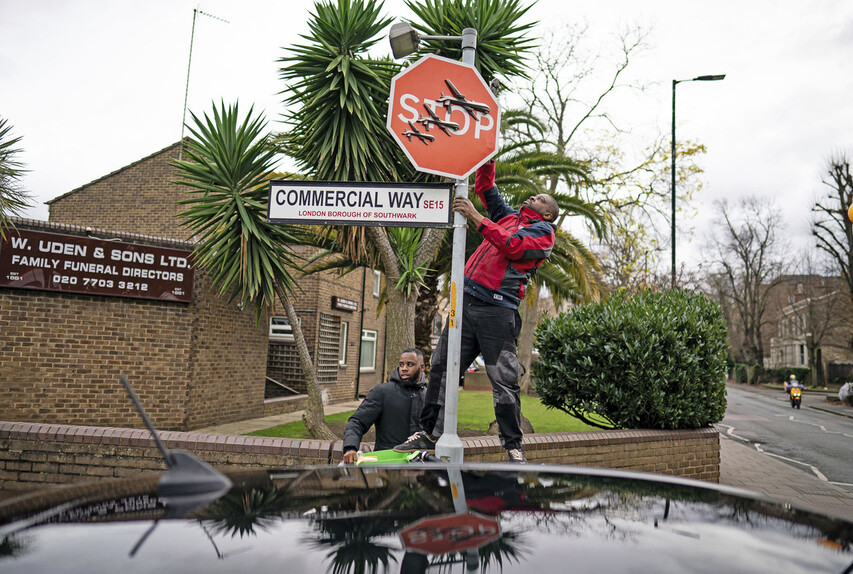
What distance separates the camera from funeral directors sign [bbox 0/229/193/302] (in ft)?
31.7

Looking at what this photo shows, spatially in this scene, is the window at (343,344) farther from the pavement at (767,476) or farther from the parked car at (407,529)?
the parked car at (407,529)

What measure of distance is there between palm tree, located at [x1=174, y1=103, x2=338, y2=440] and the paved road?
8397mm

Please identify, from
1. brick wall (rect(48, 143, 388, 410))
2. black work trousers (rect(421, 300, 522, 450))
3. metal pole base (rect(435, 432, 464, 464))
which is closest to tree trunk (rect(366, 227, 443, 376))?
black work trousers (rect(421, 300, 522, 450))

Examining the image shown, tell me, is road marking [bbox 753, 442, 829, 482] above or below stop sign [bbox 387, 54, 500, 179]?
below

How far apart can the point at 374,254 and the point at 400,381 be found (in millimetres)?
6308

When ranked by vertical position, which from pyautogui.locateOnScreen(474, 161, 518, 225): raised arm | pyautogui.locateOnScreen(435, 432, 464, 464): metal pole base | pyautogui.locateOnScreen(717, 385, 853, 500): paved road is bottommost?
pyautogui.locateOnScreen(717, 385, 853, 500): paved road

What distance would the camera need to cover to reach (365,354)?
854 inches

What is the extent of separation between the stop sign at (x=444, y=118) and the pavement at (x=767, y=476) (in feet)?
12.9

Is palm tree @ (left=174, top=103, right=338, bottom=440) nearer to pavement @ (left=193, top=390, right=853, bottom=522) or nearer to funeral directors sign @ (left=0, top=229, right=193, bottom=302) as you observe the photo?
funeral directors sign @ (left=0, top=229, right=193, bottom=302)

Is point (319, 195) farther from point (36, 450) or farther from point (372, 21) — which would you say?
point (372, 21)

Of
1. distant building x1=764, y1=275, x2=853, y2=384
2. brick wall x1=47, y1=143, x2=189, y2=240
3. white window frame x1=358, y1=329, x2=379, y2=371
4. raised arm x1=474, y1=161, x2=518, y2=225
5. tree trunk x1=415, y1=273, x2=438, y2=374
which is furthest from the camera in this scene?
distant building x1=764, y1=275, x2=853, y2=384

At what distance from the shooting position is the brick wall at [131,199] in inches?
747

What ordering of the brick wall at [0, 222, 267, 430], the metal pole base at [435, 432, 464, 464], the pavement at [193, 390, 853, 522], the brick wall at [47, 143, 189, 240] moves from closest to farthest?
the metal pole base at [435, 432, 464, 464] < the pavement at [193, 390, 853, 522] < the brick wall at [0, 222, 267, 430] < the brick wall at [47, 143, 189, 240]

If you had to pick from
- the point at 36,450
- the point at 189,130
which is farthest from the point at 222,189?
the point at 36,450
